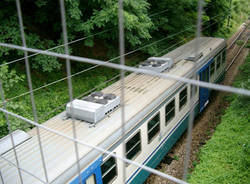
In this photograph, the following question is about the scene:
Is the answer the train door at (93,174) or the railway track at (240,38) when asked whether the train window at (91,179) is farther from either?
the railway track at (240,38)

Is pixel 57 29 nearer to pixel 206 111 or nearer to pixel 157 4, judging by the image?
pixel 157 4

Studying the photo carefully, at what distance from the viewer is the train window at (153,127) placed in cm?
581

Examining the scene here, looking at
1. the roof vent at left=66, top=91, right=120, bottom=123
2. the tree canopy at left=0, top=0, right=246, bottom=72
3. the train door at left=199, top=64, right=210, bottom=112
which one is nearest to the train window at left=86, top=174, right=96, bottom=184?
the roof vent at left=66, top=91, right=120, bottom=123

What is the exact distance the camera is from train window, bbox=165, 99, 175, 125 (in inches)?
255

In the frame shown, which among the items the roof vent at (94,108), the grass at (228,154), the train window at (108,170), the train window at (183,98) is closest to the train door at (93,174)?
the train window at (108,170)

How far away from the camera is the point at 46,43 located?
8.95 m

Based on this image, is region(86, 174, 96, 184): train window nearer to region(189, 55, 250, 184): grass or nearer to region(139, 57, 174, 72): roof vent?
region(189, 55, 250, 184): grass

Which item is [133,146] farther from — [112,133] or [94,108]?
[94,108]

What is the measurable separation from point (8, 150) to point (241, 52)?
14.7 metres

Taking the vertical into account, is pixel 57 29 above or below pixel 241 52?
above

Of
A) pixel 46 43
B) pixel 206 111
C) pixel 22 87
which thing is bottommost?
pixel 206 111

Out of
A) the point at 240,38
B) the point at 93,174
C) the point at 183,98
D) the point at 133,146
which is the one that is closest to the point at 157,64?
the point at 183,98

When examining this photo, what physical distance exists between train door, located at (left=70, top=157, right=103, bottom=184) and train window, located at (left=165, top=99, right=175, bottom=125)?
8.76 feet

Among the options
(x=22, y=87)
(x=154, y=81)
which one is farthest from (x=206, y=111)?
(x=22, y=87)
